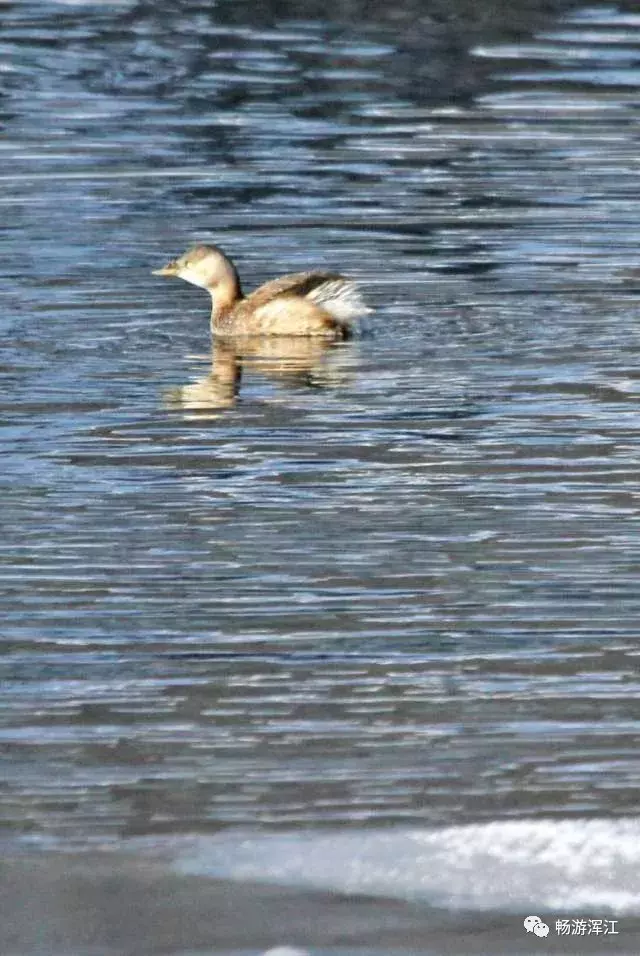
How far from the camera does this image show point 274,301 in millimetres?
11641

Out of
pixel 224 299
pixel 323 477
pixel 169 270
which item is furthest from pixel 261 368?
pixel 323 477

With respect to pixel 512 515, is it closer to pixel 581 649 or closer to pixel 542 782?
pixel 581 649

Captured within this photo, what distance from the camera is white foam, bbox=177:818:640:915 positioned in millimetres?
5266

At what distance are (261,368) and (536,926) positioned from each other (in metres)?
6.19

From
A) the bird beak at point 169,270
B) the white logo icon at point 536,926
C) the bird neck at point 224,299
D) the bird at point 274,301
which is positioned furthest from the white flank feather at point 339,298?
the white logo icon at point 536,926

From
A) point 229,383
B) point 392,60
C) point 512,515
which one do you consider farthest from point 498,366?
point 392,60

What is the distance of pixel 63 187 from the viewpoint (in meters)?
15.4

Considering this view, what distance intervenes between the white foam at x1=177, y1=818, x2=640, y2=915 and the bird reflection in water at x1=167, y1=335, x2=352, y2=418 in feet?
14.5

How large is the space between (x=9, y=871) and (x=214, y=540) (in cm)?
256

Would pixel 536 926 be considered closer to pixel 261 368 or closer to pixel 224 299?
pixel 261 368

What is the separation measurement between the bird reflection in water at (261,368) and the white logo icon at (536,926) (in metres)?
4.85

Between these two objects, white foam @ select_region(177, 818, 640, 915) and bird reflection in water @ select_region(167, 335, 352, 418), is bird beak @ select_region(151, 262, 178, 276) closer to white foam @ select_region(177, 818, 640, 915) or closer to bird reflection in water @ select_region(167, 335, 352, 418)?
bird reflection in water @ select_region(167, 335, 352, 418)

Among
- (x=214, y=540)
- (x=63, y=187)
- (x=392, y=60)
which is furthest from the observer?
(x=392, y=60)

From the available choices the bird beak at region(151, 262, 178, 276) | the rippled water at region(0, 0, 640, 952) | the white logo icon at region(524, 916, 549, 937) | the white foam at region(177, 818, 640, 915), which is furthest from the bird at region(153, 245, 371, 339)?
the white logo icon at region(524, 916, 549, 937)
